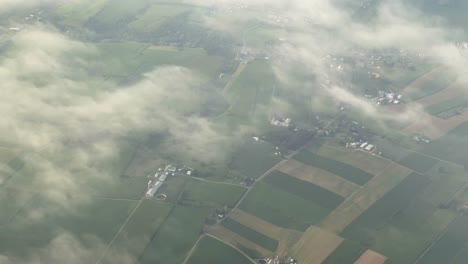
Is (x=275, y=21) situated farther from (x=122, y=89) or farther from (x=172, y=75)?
(x=122, y=89)

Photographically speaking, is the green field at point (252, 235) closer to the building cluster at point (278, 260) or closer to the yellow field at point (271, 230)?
the yellow field at point (271, 230)

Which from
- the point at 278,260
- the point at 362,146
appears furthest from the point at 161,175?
the point at 362,146

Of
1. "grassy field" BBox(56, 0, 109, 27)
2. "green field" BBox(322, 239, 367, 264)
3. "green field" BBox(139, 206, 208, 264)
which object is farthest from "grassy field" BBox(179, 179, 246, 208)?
"grassy field" BBox(56, 0, 109, 27)

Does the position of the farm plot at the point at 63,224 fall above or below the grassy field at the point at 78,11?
below

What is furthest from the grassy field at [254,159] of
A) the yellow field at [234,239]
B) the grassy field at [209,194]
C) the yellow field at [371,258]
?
the yellow field at [371,258]

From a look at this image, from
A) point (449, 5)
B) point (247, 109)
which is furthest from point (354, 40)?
point (247, 109)

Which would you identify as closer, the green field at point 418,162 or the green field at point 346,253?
the green field at point 346,253
